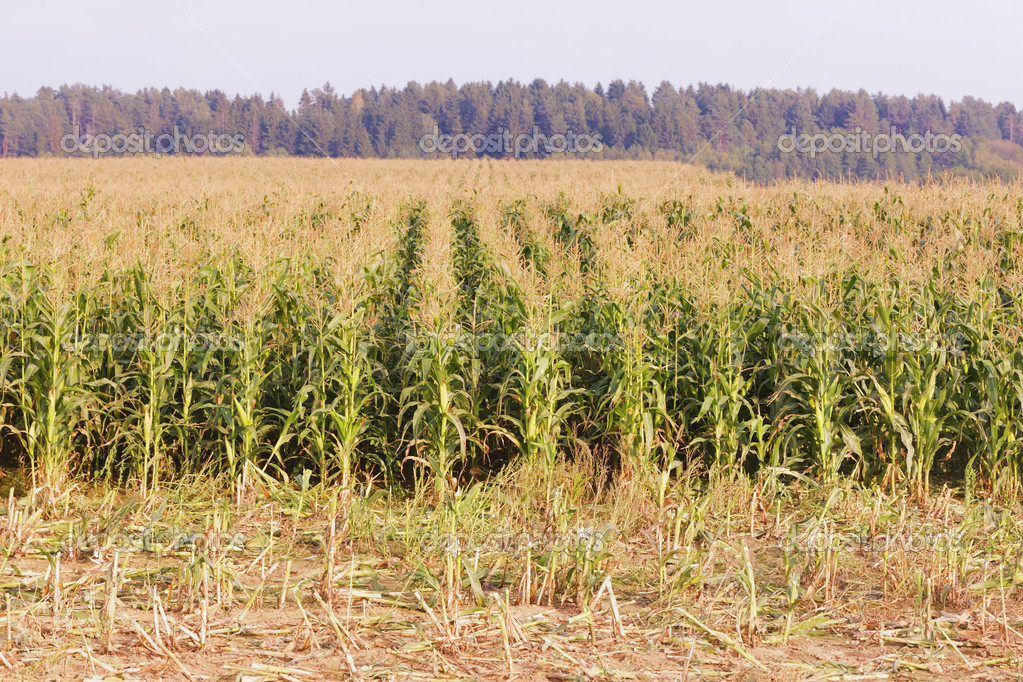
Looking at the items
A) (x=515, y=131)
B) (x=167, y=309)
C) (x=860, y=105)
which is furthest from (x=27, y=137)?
(x=167, y=309)

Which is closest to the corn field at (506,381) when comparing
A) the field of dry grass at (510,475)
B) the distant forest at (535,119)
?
the field of dry grass at (510,475)

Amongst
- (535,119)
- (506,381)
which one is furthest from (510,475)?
(535,119)

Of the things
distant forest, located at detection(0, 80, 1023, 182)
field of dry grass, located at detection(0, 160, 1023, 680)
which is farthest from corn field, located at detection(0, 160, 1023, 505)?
distant forest, located at detection(0, 80, 1023, 182)

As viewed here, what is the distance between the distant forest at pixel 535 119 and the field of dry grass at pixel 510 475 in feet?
260

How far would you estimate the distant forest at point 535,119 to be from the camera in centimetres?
9444

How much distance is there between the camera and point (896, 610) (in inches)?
180

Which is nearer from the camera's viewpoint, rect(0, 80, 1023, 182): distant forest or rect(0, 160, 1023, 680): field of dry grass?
rect(0, 160, 1023, 680): field of dry grass

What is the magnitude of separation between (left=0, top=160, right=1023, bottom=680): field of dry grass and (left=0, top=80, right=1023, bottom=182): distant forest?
260ft

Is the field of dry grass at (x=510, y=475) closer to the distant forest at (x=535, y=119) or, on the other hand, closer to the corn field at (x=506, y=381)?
the corn field at (x=506, y=381)

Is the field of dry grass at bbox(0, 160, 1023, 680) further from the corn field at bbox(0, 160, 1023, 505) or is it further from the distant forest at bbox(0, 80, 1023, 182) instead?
the distant forest at bbox(0, 80, 1023, 182)

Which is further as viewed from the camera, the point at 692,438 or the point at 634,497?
the point at 692,438

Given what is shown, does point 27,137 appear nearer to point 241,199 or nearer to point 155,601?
point 241,199

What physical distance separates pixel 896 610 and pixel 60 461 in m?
5.78

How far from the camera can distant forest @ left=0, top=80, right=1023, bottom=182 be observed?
9444 cm
